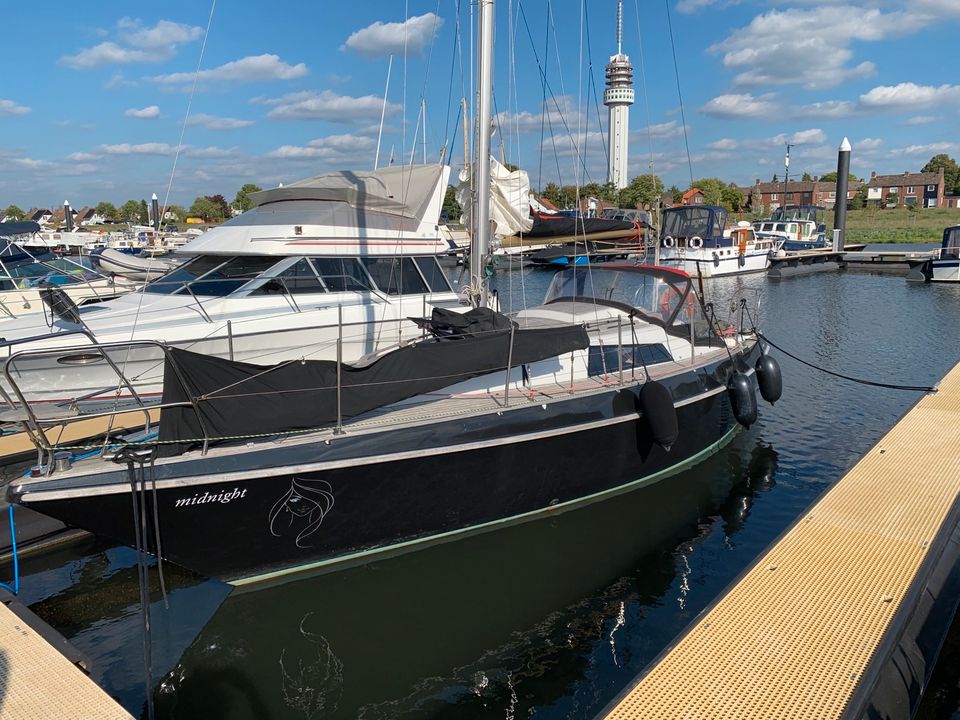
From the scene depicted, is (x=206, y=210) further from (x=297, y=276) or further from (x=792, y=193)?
(x=297, y=276)

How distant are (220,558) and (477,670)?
2.56 m

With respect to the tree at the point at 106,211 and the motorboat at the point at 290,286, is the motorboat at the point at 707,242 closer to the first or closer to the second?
the motorboat at the point at 290,286

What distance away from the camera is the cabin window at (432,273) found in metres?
11.2

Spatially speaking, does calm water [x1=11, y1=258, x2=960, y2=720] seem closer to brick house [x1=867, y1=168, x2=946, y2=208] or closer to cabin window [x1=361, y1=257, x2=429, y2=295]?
cabin window [x1=361, y1=257, x2=429, y2=295]

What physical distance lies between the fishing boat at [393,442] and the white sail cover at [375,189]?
2.81m

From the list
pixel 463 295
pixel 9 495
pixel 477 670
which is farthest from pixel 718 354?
pixel 9 495

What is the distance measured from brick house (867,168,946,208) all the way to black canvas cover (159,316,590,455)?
99.8m

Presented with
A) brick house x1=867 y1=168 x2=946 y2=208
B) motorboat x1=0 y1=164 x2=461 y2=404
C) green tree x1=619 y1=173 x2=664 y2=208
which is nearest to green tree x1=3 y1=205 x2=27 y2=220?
green tree x1=619 y1=173 x2=664 y2=208

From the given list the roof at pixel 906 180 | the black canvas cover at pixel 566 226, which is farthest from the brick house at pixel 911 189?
the black canvas cover at pixel 566 226

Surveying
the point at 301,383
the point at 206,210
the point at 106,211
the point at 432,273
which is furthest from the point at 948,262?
the point at 106,211

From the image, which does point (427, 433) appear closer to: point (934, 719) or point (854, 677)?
point (854, 677)

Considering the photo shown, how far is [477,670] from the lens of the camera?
5.82m

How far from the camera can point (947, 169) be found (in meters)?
92.6

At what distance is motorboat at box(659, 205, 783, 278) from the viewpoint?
38.7 meters
